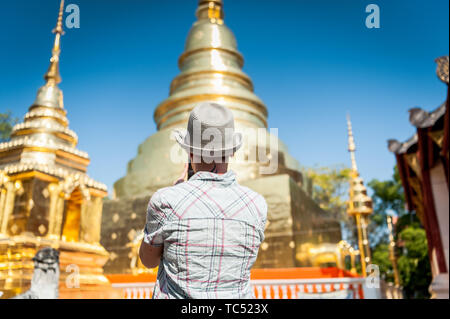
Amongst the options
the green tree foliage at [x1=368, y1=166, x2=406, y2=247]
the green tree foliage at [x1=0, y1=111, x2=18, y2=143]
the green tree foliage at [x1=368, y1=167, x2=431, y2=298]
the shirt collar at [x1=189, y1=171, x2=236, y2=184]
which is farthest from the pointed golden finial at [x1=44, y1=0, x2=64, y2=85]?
the green tree foliage at [x1=368, y1=166, x2=406, y2=247]

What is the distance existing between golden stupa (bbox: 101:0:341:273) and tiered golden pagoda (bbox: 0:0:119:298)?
1799 millimetres

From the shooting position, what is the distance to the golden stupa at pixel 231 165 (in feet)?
25.1

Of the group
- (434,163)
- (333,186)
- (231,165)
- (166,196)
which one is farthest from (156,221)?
(333,186)

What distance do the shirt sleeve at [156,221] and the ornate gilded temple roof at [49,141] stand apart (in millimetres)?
4760

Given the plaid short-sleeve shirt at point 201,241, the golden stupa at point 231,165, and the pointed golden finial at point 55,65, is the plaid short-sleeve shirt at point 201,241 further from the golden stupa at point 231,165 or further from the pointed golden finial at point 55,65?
the pointed golden finial at point 55,65

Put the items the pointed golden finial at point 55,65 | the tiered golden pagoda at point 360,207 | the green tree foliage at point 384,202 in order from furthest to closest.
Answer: the green tree foliage at point 384,202 < the tiered golden pagoda at point 360,207 < the pointed golden finial at point 55,65

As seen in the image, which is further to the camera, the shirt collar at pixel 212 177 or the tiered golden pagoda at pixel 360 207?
the tiered golden pagoda at pixel 360 207

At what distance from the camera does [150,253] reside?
1.10 meters

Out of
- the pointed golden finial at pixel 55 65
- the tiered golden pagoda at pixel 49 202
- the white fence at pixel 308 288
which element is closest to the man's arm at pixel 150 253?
the tiered golden pagoda at pixel 49 202

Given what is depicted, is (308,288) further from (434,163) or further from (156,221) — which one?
(156,221)

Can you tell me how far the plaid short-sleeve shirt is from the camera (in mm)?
1042

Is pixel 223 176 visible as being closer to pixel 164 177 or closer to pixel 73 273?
pixel 73 273

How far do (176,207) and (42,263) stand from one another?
3.15 metres

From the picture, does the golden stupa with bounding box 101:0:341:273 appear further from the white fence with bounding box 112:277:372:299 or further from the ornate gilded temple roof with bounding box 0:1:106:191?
the white fence with bounding box 112:277:372:299
